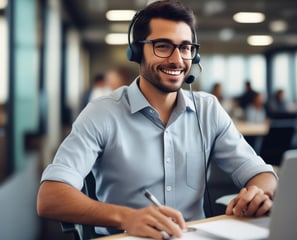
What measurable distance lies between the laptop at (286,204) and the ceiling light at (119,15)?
940cm

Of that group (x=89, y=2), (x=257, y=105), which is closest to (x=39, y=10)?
(x=257, y=105)

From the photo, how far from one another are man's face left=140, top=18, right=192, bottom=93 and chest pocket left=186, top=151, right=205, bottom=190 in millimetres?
221

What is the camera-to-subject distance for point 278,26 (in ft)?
40.9

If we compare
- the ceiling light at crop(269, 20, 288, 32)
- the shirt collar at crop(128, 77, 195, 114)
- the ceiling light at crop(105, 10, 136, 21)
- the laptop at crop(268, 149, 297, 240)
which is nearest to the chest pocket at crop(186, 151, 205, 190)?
the shirt collar at crop(128, 77, 195, 114)

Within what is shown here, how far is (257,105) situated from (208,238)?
5.79 meters

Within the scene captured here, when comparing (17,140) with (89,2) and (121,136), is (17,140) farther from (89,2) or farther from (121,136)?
(89,2)

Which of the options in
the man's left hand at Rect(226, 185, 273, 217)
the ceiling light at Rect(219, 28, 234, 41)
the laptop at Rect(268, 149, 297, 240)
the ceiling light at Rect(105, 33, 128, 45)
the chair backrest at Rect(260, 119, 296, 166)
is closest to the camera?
the laptop at Rect(268, 149, 297, 240)

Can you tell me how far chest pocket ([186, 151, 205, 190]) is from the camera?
1.64 metres

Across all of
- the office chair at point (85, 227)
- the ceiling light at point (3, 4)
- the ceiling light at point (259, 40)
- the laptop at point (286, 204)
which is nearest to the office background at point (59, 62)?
the ceiling light at point (3, 4)

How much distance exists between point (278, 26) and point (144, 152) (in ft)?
37.8

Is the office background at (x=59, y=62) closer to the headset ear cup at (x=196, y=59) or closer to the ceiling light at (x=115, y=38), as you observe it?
the ceiling light at (x=115, y=38)

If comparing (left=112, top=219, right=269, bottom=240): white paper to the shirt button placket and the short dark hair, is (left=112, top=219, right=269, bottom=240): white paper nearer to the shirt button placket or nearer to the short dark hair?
the shirt button placket

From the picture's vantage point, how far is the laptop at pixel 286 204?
104 cm

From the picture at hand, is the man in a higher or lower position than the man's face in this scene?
lower
